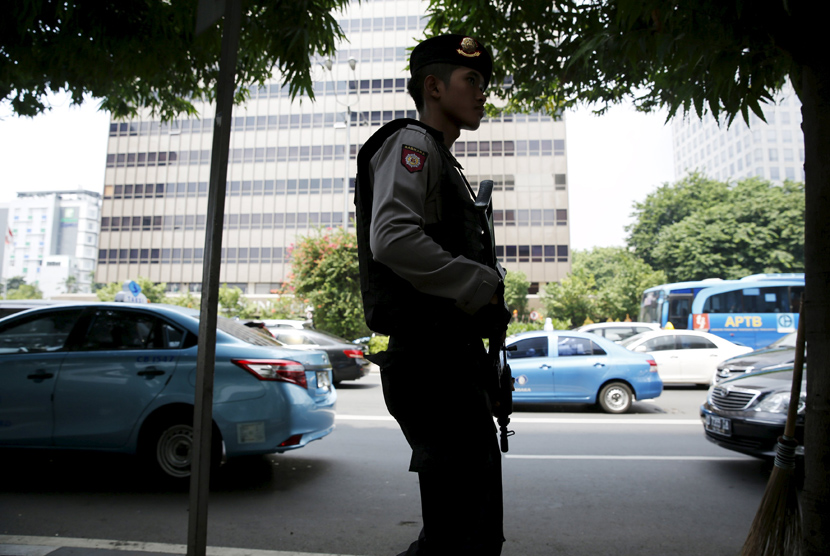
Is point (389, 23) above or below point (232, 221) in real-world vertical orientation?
above

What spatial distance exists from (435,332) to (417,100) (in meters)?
0.78

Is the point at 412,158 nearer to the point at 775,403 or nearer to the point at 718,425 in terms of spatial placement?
the point at 775,403

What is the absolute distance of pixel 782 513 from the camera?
257cm

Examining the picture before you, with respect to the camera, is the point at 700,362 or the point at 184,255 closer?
the point at 700,362

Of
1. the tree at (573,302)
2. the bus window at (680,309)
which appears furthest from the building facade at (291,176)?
the bus window at (680,309)

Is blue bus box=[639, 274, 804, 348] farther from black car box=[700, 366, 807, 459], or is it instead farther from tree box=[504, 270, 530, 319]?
tree box=[504, 270, 530, 319]

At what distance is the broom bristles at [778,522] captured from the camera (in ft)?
8.25

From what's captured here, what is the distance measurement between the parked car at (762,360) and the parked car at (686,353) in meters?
3.79

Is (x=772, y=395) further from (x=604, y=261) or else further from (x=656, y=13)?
(x=604, y=261)

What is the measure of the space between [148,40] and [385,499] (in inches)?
158

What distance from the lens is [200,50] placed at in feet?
15.0

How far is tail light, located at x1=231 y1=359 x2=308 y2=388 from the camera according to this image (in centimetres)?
450

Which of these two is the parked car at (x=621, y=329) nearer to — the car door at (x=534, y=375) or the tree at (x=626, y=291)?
the car door at (x=534, y=375)

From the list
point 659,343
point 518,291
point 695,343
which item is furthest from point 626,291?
point 659,343
